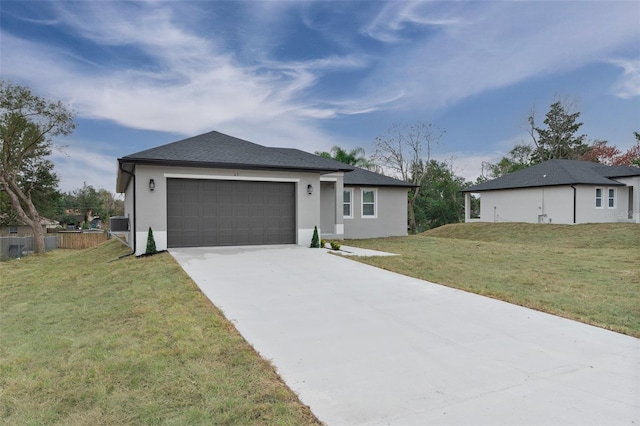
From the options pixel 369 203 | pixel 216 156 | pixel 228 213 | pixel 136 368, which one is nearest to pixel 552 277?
pixel 136 368

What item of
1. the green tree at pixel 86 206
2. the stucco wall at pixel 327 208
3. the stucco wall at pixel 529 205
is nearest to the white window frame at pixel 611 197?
the stucco wall at pixel 529 205

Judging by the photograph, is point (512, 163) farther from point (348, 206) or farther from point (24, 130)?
point (24, 130)

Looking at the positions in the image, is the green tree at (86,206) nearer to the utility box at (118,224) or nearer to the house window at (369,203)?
the utility box at (118,224)

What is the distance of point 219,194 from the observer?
11.5 meters

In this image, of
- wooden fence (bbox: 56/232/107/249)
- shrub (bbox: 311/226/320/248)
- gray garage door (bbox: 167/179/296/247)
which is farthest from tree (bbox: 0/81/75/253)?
shrub (bbox: 311/226/320/248)

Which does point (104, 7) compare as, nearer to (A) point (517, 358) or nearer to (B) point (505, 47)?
(A) point (517, 358)

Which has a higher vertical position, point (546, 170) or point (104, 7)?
point (104, 7)

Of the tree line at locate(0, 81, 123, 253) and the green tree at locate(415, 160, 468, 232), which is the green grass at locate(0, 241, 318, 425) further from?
the green tree at locate(415, 160, 468, 232)

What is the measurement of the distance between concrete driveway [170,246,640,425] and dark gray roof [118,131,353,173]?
5.07 meters

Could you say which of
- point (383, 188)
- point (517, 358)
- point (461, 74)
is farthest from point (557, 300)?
Result: point (461, 74)

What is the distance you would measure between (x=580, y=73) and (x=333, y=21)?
16932mm

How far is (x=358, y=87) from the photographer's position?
63.2 feet

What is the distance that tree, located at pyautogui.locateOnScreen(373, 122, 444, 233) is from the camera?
35.5 m

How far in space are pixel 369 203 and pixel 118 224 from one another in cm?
1114
